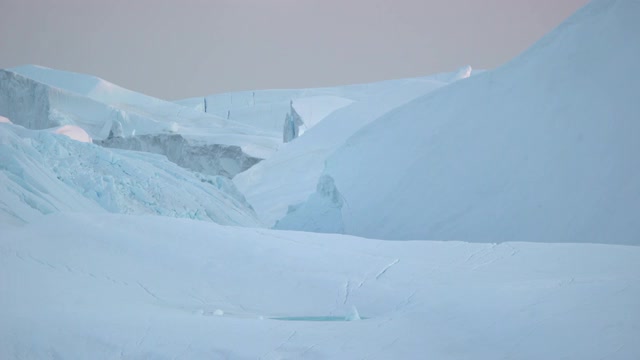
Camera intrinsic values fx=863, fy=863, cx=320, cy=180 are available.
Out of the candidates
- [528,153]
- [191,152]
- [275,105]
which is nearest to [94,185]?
[528,153]

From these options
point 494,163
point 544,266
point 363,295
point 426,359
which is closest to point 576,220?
point 494,163

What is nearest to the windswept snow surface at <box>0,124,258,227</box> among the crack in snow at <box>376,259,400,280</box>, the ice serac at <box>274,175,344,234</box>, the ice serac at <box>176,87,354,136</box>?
the ice serac at <box>274,175,344,234</box>

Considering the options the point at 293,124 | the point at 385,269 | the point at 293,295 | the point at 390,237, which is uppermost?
the point at 293,124

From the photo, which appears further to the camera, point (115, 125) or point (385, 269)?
point (115, 125)

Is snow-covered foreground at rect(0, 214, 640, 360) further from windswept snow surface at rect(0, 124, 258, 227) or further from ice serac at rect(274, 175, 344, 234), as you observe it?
ice serac at rect(274, 175, 344, 234)

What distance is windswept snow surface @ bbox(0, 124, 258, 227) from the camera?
6.76 m

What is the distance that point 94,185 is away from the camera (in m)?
8.50

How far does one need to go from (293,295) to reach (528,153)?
413cm

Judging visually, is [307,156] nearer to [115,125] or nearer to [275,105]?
[115,125]

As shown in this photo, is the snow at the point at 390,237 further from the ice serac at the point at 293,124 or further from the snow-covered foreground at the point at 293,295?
the ice serac at the point at 293,124

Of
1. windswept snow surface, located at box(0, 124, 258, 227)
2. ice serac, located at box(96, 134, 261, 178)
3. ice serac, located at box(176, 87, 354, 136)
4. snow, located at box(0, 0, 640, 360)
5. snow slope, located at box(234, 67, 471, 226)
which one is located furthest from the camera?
ice serac, located at box(176, 87, 354, 136)

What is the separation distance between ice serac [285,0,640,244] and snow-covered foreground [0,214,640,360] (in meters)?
2.26

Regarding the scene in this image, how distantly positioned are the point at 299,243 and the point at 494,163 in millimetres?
3537

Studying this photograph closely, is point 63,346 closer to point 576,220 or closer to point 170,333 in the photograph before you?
point 170,333
